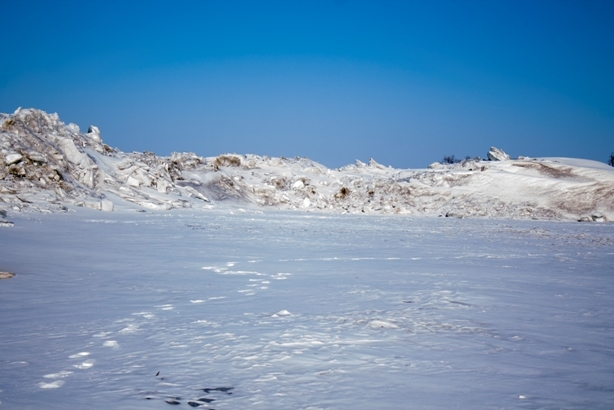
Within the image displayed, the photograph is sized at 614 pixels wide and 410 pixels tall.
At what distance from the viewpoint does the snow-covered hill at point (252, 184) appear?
21.4m

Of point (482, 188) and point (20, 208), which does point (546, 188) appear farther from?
point (20, 208)

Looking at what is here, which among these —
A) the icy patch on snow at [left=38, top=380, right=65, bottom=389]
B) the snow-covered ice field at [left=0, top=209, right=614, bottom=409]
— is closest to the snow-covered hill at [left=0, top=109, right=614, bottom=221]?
the snow-covered ice field at [left=0, top=209, right=614, bottom=409]

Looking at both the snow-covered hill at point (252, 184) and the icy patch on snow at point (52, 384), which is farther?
the snow-covered hill at point (252, 184)

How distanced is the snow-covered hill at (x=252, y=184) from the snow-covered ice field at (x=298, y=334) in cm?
1241

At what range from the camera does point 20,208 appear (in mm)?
16047

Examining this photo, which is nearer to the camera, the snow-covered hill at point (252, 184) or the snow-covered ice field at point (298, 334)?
the snow-covered ice field at point (298, 334)

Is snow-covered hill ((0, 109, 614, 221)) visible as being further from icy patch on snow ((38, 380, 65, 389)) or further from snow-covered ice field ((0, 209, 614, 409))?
icy patch on snow ((38, 380, 65, 389))

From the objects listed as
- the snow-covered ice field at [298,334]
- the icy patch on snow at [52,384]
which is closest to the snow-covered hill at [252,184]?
the snow-covered ice field at [298,334]

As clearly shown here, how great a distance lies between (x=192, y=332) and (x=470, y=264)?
6.28 metres

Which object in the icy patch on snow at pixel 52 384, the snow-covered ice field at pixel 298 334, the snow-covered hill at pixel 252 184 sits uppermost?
the snow-covered hill at pixel 252 184

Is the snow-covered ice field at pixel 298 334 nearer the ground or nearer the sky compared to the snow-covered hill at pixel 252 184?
nearer the ground

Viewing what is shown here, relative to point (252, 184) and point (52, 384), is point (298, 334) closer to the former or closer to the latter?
point (52, 384)

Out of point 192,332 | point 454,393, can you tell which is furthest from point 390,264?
point 454,393

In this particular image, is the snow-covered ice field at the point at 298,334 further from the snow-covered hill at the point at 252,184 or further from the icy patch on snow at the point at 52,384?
the snow-covered hill at the point at 252,184
